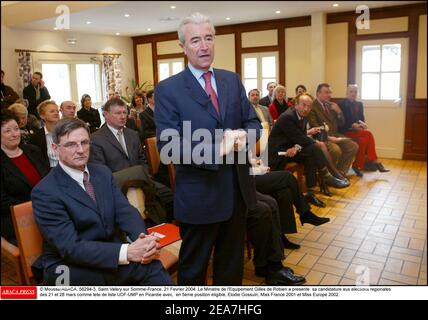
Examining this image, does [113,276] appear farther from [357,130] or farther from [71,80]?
[357,130]

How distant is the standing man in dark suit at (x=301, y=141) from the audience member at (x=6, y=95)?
1083mm

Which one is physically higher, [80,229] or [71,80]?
Result: [71,80]

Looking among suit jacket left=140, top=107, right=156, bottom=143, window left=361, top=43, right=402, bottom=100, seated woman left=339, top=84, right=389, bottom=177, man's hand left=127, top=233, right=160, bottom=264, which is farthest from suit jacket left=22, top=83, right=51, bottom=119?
window left=361, top=43, right=402, bottom=100

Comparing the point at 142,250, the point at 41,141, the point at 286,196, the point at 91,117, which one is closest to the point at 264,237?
the point at 286,196

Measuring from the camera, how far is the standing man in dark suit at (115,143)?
1.44 metres

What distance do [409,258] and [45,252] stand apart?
1730mm

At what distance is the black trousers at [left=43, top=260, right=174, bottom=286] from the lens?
42.9 inches

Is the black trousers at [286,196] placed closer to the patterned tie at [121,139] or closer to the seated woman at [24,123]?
the patterned tie at [121,139]

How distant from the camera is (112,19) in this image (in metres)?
1.65

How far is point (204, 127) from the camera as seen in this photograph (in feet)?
3.34

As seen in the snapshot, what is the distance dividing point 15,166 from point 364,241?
171 centimetres

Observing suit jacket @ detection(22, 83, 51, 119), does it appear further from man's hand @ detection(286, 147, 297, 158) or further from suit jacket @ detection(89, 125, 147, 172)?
man's hand @ detection(286, 147, 297, 158)

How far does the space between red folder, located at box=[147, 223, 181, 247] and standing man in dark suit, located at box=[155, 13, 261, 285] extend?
29 cm

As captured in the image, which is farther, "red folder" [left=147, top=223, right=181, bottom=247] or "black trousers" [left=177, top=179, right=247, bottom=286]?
"red folder" [left=147, top=223, right=181, bottom=247]
